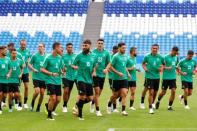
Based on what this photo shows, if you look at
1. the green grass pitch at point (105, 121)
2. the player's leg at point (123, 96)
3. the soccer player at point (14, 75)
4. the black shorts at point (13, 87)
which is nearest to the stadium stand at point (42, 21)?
the soccer player at point (14, 75)

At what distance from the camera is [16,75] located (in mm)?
17047

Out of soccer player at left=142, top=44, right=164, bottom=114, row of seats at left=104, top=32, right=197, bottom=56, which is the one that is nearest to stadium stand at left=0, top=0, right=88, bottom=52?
row of seats at left=104, top=32, right=197, bottom=56

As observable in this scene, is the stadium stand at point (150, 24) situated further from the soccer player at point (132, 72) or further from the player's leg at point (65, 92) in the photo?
the player's leg at point (65, 92)

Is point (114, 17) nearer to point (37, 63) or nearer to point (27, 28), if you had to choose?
point (27, 28)

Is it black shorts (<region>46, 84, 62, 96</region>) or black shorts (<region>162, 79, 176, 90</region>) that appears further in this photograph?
black shorts (<region>162, 79, 176, 90</region>)

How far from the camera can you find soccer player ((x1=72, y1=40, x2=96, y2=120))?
15062 millimetres

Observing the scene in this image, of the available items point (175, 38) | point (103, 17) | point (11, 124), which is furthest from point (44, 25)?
point (11, 124)

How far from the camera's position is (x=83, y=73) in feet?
49.8

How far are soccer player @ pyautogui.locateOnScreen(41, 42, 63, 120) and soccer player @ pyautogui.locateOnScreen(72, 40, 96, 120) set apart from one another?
53cm

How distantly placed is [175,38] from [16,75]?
1282 inches

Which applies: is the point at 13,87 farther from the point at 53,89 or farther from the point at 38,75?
the point at 53,89

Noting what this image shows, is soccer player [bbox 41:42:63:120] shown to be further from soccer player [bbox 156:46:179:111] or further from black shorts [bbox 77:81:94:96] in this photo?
soccer player [bbox 156:46:179:111]

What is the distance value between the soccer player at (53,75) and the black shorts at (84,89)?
0.58 meters

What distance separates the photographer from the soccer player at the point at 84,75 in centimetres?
1506
